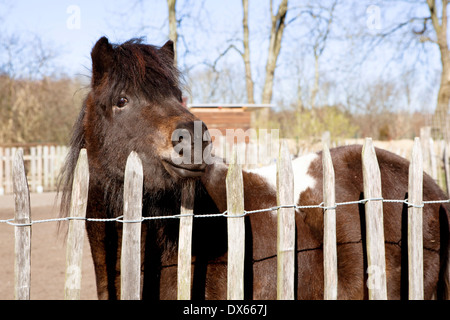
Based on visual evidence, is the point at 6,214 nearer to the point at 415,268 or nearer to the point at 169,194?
the point at 169,194

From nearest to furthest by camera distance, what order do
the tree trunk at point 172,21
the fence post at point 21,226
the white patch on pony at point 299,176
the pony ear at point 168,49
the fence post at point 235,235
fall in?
the fence post at point 21,226 < the fence post at point 235,235 < the pony ear at point 168,49 < the white patch on pony at point 299,176 < the tree trunk at point 172,21

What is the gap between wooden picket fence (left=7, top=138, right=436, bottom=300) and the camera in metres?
1.95

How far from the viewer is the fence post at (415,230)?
2.58m

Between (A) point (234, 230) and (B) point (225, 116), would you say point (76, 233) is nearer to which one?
(A) point (234, 230)

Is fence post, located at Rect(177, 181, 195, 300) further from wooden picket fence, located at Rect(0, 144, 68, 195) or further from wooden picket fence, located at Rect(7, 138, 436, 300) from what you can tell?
wooden picket fence, located at Rect(0, 144, 68, 195)

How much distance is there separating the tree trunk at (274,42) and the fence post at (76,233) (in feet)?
52.0

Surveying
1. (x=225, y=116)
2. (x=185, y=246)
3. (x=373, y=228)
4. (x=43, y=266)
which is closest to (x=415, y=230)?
(x=373, y=228)

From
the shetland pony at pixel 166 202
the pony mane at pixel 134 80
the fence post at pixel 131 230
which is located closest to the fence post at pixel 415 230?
the shetland pony at pixel 166 202

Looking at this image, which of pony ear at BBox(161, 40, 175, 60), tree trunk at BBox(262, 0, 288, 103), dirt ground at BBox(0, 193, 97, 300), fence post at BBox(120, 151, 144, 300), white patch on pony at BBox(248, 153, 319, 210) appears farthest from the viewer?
tree trunk at BBox(262, 0, 288, 103)

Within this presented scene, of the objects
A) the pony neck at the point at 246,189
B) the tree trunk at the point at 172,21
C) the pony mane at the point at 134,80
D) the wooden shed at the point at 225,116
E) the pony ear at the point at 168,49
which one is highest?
the tree trunk at the point at 172,21

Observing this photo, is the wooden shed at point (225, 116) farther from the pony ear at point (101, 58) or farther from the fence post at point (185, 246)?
the fence post at point (185, 246)

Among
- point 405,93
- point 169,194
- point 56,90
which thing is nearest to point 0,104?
point 56,90

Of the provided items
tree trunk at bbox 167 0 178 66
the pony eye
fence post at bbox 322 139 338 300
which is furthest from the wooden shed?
fence post at bbox 322 139 338 300

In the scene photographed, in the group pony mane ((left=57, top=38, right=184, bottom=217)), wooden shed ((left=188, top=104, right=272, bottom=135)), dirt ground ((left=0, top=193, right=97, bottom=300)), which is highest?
wooden shed ((left=188, top=104, right=272, bottom=135))
